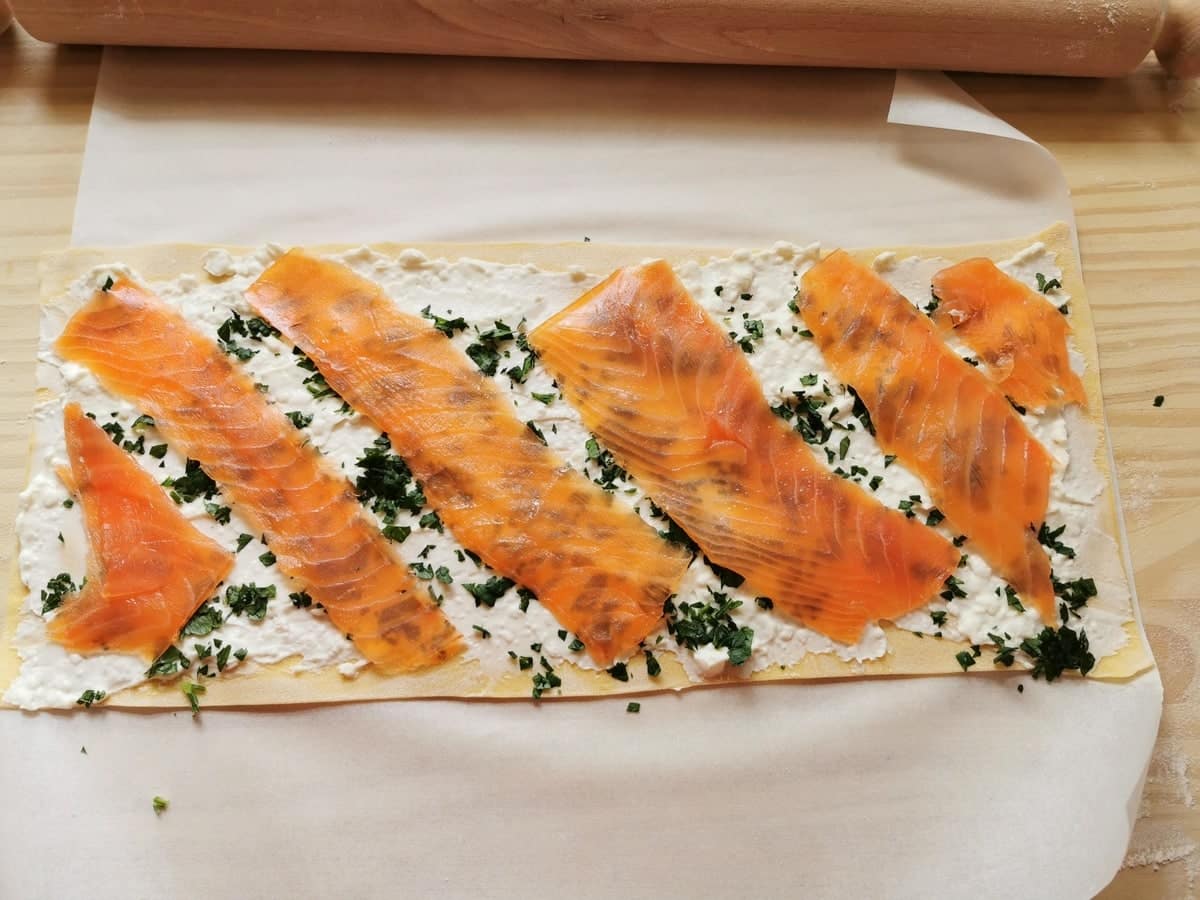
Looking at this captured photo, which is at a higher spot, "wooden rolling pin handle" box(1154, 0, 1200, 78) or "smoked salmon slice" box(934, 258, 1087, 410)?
"wooden rolling pin handle" box(1154, 0, 1200, 78)

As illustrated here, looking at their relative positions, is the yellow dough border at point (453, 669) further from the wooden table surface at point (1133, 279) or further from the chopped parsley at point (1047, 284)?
the chopped parsley at point (1047, 284)

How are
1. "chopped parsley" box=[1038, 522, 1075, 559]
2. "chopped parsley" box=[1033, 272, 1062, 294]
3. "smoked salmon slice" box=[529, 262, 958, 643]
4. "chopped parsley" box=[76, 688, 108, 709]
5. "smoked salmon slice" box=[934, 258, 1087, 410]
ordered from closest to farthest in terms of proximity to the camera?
1. "chopped parsley" box=[76, 688, 108, 709]
2. "smoked salmon slice" box=[529, 262, 958, 643]
3. "chopped parsley" box=[1038, 522, 1075, 559]
4. "smoked salmon slice" box=[934, 258, 1087, 410]
5. "chopped parsley" box=[1033, 272, 1062, 294]

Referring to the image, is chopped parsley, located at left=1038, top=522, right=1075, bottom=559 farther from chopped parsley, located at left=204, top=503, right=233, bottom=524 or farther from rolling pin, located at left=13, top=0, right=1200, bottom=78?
chopped parsley, located at left=204, top=503, right=233, bottom=524

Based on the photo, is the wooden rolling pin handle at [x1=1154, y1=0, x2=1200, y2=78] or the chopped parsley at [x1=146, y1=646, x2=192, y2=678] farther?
the wooden rolling pin handle at [x1=1154, y1=0, x2=1200, y2=78]

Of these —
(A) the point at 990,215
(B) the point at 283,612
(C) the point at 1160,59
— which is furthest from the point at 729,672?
(C) the point at 1160,59

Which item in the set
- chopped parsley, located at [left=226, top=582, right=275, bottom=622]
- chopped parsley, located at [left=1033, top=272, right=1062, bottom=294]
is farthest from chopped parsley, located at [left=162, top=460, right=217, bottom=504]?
chopped parsley, located at [left=1033, top=272, right=1062, bottom=294]

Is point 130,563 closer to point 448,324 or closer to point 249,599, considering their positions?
point 249,599

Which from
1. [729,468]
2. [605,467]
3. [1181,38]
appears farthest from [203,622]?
[1181,38]

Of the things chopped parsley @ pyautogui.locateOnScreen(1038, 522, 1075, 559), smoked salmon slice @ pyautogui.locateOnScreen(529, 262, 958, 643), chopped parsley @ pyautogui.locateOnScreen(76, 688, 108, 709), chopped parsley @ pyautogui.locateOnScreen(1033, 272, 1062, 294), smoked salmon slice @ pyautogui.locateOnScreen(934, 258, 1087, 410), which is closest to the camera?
chopped parsley @ pyautogui.locateOnScreen(76, 688, 108, 709)
